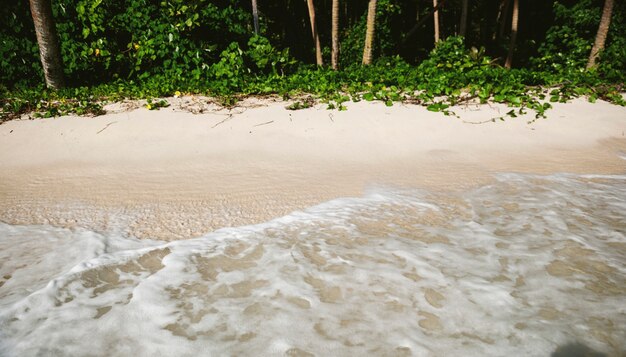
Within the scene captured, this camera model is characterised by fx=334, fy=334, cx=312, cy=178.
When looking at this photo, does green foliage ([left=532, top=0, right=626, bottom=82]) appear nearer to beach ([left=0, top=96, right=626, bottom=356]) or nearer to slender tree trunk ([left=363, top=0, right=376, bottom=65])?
slender tree trunk ([left=363, top=0, right=376, bottom=65])

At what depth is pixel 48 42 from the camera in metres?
5.95

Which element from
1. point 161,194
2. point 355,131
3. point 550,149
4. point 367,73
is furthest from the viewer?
point 367,73

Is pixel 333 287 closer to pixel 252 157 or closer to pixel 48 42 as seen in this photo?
pixel 252 157

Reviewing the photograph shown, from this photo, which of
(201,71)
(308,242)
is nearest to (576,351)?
(308,242)

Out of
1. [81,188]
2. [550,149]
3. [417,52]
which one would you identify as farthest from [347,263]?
[417,52]

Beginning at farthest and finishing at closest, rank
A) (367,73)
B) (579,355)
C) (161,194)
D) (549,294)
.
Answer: (367,73) < (161,194) < (549,294) < (579,355)

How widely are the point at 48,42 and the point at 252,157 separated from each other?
16.4 feet

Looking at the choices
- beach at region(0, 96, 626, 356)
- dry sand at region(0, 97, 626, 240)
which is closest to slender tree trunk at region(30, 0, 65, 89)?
dry sand at region(0, 97, 626, 240)

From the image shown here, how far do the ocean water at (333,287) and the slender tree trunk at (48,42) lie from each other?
16.7ft

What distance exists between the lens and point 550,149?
4297mm

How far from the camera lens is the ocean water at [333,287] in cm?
146

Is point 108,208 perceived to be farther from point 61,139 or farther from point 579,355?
point 579,355

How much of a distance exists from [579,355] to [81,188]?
3831 millimetres

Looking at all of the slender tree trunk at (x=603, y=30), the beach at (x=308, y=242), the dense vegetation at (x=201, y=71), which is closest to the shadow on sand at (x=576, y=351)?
the beach at (x=308, y=242)
